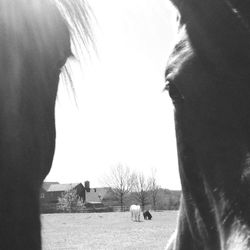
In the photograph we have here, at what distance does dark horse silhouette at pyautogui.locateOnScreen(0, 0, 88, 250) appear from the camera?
1825 mm

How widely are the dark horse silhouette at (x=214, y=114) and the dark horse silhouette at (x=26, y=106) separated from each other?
717mm

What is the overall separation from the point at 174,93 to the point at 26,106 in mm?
733

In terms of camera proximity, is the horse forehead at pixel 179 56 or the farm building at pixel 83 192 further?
the farm building at pixel 83 192

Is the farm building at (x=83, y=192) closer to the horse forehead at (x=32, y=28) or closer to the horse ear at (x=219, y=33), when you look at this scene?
the horse forehead at (x=32, y=28)

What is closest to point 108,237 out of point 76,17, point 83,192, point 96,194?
point 76,17

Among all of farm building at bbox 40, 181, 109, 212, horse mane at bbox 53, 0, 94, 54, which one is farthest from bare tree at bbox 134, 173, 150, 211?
horse mane at bbox 53, 0, 94, 54

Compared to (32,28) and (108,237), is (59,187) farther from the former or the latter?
(32,28)

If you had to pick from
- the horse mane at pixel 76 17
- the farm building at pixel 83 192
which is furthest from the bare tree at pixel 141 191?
the horse mane at pixel 76 17

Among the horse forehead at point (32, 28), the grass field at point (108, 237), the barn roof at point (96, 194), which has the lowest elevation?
the grass field at point (108, 237)

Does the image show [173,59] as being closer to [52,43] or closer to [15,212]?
[52,43]

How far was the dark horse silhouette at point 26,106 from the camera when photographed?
1.83 m

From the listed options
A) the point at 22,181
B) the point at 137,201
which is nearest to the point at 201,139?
the point at 22,181

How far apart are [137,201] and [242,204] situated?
69.8 m

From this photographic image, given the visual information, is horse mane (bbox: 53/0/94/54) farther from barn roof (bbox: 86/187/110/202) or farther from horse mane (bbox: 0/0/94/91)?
barn roof (bbox: 86/187/110/202)
